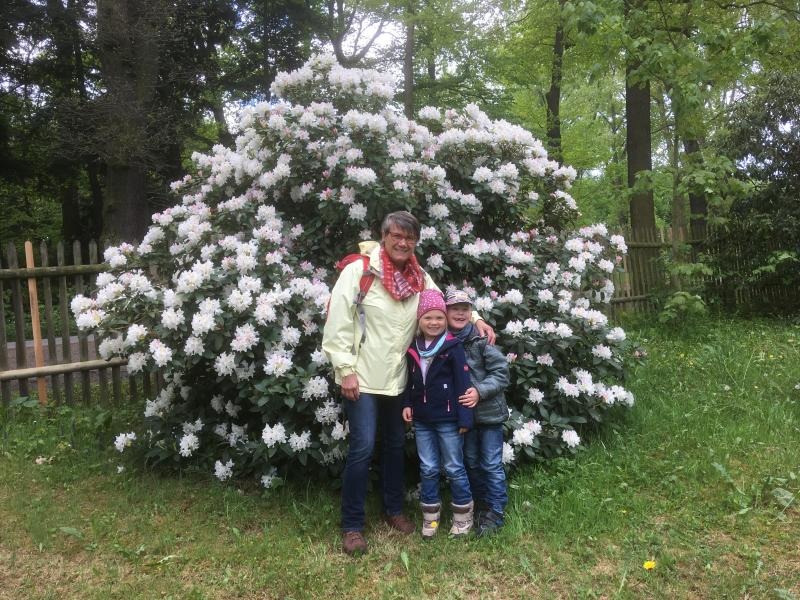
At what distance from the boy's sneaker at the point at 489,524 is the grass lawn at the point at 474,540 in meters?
0.06

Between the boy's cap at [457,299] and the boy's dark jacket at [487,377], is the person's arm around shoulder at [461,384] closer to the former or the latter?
the boy's dark jacket at [487,377]

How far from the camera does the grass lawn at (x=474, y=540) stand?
9.63 ft

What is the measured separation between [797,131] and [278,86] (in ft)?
29.3

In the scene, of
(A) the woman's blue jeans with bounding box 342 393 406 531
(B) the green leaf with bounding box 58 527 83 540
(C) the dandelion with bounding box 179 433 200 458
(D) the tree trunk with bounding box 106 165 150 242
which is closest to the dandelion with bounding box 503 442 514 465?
→ (A) the woman's blue jeans with bounding box 342 393 406 531

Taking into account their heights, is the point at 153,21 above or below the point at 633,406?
above

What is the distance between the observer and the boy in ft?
11.2

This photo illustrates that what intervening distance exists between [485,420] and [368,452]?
68 cm

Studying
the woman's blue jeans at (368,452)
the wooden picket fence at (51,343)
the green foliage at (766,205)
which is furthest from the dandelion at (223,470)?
the green foliage at (766,205)

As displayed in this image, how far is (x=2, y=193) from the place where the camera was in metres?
13.9

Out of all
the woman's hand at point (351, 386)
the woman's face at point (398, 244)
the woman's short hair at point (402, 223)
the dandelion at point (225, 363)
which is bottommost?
the woman's hand at point (351, 386)

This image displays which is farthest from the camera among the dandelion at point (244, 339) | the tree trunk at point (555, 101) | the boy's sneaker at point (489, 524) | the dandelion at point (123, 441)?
the tree trunk at point (555, 101)

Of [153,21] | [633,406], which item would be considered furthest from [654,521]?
[153,21]

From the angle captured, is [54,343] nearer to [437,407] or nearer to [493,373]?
[437,407]

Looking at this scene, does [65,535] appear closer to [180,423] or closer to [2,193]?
[180,423]
